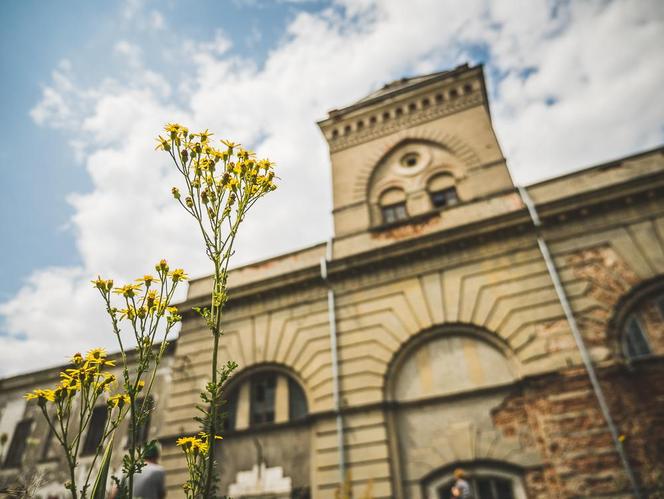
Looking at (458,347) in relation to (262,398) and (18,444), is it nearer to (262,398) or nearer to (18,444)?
(262,398)

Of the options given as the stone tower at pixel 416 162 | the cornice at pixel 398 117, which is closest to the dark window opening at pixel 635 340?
the stone tower at pixel 416 162

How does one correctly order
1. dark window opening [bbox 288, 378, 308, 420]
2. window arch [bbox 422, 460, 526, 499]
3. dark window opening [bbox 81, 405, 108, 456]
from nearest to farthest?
window arch [bbox 422, 460, 526, 499] < dark window opening [bbox 288, 378, 308, 420] < dark window opening [bbox 81, 405, 108, 456]

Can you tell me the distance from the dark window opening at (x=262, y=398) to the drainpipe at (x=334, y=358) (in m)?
1.86

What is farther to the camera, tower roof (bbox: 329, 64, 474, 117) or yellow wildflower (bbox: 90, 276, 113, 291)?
tower roof (bbox: 329, 64, 474, 117)

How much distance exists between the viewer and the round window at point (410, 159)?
44.4ft

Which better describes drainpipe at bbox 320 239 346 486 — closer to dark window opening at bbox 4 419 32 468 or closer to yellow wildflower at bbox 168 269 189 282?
yellow wildflower at bbox 168 269 189 282

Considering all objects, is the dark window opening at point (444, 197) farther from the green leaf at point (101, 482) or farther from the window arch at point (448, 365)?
the green leaf at point (101, 482)

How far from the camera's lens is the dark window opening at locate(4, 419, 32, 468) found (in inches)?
572

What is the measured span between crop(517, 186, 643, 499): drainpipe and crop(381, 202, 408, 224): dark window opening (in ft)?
11.1

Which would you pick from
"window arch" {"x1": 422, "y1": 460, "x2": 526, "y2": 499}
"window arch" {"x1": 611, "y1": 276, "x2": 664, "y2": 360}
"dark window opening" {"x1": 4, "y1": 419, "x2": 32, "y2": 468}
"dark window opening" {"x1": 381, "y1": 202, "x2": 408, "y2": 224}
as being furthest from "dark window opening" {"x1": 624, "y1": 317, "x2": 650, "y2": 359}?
"dark window opening" {"x1": 4, "y1": 419, "x2": 32, "y2": 468}

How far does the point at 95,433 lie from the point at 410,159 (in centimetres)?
1340

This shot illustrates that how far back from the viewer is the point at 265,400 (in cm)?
1079

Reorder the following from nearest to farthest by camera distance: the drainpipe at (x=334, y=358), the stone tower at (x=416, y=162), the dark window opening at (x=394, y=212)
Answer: the drainpipe at (x=334, y=358)
the stone tower at (x=416, y=162)
the dark window opening at (x=394, y=212)

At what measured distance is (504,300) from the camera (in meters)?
9.38
